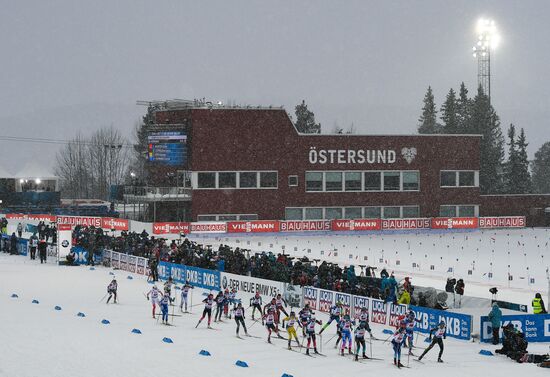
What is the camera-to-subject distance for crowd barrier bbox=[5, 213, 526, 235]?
Result: 211ft

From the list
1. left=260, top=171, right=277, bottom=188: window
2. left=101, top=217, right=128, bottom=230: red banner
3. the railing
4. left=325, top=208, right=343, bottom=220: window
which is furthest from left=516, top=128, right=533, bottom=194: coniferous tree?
left=101, top=217, right=128, bottom=230: red banner

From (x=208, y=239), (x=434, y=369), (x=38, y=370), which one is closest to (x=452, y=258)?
(x=208, y=239)

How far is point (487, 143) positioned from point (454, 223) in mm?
40364

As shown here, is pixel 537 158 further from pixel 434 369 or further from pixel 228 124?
pixel 434 369

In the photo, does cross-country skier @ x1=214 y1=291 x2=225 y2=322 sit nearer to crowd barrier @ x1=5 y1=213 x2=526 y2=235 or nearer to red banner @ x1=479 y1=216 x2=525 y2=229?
crowd barrier @ x1=5 y1=213 x2=526 y2=235

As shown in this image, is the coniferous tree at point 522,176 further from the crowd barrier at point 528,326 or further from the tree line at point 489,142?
the crowd barrier at point 528,326

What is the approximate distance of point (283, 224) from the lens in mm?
68312

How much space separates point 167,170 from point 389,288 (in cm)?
4500

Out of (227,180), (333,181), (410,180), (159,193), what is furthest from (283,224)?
(410,180)

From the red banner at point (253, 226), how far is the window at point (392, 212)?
13958mm

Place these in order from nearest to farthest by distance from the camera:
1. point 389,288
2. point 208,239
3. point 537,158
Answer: point 389,288
point 208,239
point 537,158

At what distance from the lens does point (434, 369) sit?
23.3m

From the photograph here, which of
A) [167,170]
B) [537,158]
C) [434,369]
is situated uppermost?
[537,158]

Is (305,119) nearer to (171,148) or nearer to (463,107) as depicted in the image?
(463,107)
